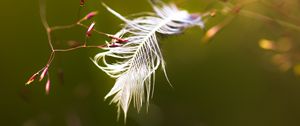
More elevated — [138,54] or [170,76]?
[138,54]

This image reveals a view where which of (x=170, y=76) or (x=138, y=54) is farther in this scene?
(x=170, y=76)

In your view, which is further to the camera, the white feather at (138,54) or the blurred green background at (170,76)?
the blurred green background at (170,76)

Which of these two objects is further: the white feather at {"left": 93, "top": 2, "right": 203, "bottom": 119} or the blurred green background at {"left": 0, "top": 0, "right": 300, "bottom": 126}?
the blurred green background at {"left": 0, "top": 0, "right": 300, "bottom": 126}

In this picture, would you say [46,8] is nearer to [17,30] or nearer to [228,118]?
[17,30]

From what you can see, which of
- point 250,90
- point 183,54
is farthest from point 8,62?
point 250,90
